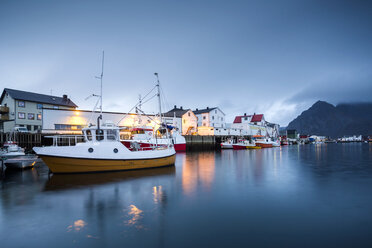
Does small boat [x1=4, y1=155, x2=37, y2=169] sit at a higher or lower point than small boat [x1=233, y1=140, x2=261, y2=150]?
higher

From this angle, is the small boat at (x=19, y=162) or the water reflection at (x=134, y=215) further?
the small boat at (x=19, y=162)

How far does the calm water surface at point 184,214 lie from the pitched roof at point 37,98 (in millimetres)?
32868

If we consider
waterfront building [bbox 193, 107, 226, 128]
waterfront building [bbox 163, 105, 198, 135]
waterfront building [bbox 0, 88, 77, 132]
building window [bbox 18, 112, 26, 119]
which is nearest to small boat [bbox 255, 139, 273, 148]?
waterfront building [bbox 193, 107, 226, 128]

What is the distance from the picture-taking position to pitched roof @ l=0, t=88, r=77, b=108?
39.6 m

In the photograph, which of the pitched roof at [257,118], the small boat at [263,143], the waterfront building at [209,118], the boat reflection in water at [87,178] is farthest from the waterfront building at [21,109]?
the pitched roof at [257,118]

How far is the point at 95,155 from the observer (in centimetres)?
1530

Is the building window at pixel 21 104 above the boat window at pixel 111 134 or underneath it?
above

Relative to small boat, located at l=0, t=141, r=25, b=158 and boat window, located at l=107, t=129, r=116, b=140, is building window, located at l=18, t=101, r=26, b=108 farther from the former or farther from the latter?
boat window, located at l=107, t=129, r=116, b=140

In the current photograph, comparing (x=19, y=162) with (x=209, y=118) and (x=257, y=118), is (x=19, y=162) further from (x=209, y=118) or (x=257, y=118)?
(x=257, y=118)

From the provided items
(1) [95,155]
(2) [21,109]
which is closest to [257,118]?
(2) [21,109]

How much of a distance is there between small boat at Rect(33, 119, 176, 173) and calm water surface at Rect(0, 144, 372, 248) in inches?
65.9

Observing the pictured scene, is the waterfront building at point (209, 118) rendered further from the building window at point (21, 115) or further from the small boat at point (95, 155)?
the small boat at point (95, 155)

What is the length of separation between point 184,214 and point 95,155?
31.8ft

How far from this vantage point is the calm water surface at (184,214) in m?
5.97
